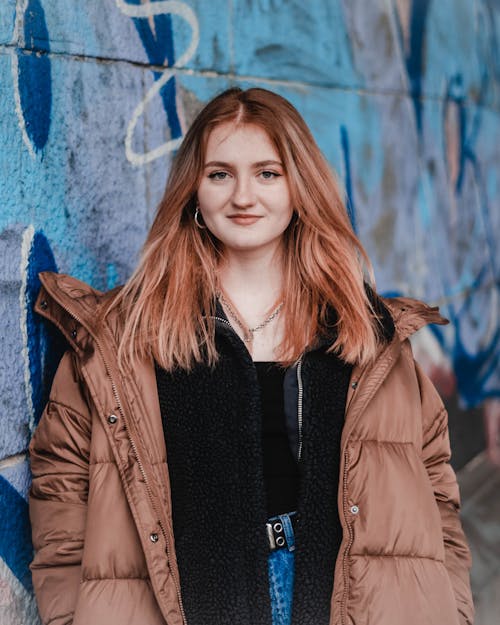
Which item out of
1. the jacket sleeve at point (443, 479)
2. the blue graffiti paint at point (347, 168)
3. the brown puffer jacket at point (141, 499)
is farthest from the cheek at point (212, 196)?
the blue graffiti paint at point (347, 168)

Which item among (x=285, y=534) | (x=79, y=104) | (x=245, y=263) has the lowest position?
(x=285, y=534)

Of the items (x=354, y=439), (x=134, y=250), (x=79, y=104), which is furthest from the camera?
(x=134, y=250)

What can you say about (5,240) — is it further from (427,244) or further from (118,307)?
(427,244)

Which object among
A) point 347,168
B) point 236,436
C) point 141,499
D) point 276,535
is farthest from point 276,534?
point 347,168

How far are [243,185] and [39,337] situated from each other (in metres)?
0.77

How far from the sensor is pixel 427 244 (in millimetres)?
5613

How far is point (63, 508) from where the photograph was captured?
232 centimetres

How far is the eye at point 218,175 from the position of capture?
2.51 m

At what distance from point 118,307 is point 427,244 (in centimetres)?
350

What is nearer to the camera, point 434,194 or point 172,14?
point 172,14

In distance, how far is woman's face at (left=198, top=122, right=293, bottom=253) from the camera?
2.47 meters

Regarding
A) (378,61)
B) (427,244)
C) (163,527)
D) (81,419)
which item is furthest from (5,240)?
(427,244)

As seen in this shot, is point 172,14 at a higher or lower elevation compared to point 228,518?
higher

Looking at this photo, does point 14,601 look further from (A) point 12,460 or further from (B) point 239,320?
(B) point 239,320
